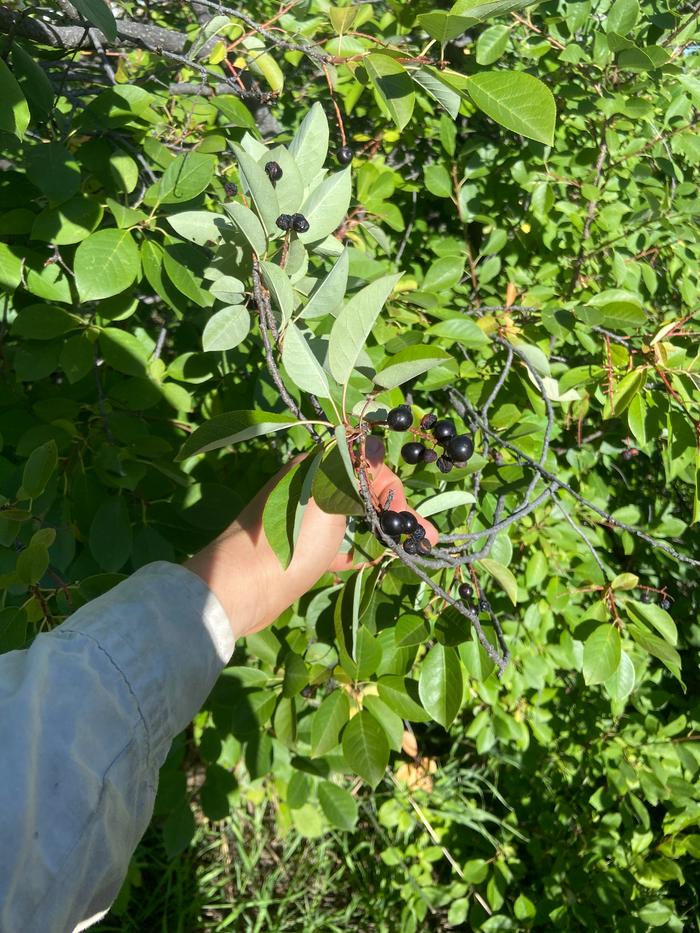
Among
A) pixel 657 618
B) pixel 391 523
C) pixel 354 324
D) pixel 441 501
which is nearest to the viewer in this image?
pixel 354 324

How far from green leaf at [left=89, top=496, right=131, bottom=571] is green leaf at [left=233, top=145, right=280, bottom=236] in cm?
65

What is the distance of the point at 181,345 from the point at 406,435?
0.87 m

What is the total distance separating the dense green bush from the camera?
1143mm

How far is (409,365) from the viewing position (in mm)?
956

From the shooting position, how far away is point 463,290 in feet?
6.79

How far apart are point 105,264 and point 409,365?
650 mm

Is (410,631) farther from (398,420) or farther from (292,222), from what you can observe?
(292,222)

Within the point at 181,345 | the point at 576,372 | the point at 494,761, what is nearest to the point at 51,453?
the point at 181,345

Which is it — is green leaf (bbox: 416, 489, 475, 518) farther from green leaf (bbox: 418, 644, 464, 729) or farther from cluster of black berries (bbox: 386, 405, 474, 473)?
green leaf (bbox: 418, 644, 464, 729)

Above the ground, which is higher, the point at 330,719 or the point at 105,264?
the point at 105,264

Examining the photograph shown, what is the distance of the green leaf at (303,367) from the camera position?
0.93m

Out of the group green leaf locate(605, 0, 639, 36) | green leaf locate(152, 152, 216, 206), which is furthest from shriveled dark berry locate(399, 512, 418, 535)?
green leaf locate(605, 0, 639, 36)

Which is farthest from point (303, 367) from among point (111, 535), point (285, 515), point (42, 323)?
point (42, 323)

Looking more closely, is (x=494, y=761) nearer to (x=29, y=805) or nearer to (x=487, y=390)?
(x=487, y=390)
